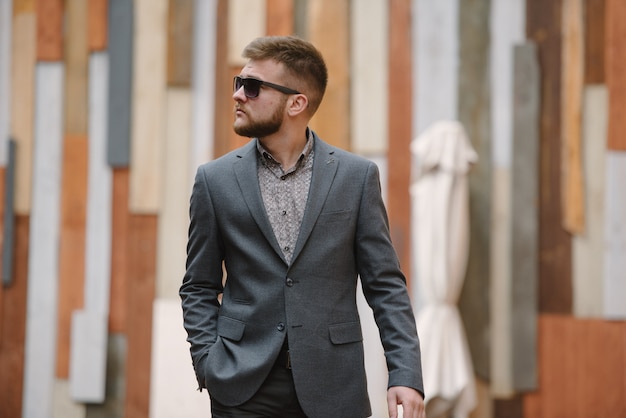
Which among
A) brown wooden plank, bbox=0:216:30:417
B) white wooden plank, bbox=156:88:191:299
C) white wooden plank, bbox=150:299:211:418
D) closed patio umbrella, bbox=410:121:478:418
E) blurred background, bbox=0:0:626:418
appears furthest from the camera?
brown wooden plank, bbox=0:216:30:417

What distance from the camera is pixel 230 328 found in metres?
1.74

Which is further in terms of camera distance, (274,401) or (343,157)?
(343,157)

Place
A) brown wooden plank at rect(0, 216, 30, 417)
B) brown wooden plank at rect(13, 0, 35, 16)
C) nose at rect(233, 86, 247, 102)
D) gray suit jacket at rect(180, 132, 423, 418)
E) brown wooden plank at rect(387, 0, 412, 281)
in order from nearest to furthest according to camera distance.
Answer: gray suit jacket at rect(180, 132, 423, 418), nose at rect(233, 86, 247, 102), brown wooden plank at rect(387, 0, 412, 281), brown wooden plank at rect(0, 216, 30, 417), brown wooden plank at rect(13, 0, 35, 16)

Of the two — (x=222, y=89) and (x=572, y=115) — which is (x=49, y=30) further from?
(x=572, y=115)

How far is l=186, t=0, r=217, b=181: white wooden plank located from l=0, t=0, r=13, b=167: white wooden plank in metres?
1.03

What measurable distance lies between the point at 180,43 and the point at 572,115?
2055mm

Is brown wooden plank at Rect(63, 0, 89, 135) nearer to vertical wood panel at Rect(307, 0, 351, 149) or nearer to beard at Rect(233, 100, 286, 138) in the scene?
vertical wood panel at Rect(307, 0, 351, 149)

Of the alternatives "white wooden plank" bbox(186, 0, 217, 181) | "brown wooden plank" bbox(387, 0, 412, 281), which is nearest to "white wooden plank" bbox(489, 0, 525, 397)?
"brown wooden plank" bbox(387, 0, 412, 281)

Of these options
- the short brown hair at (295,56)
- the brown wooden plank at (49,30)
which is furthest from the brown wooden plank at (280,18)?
the short brown hair at (295,56)

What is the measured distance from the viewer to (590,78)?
4.29 meters

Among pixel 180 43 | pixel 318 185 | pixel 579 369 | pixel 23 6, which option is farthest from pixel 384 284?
pixel 23 6

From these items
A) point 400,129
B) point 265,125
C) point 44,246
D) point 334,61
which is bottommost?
point 44,246

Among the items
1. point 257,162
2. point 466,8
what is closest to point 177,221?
point 466,8

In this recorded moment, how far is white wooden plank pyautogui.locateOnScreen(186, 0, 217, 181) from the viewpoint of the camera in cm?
451
